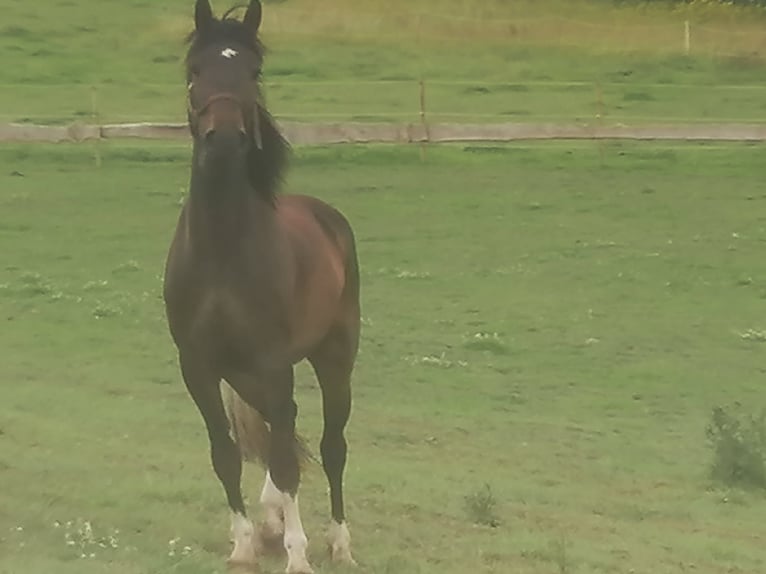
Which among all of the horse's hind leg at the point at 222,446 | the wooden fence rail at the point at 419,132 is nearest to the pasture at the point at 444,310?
the horse's hind leg at the point at 222,446

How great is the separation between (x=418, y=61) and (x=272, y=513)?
30.5m

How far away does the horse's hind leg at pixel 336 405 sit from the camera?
7344 mm

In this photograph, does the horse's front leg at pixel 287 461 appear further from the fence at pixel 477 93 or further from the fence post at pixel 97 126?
the fence at pixel 477 93

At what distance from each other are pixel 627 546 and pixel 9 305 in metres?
10.0

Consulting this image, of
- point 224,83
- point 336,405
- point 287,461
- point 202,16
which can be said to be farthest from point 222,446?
point 202,16

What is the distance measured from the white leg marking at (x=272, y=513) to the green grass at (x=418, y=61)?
22.0m

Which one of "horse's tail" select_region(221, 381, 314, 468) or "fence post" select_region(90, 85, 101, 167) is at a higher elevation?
"horse's tail" select_region(221, 381, 314, 468)

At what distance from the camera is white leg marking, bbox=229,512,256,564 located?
6.59 metres

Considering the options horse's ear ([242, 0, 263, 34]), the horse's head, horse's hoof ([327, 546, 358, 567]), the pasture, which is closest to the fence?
the pasture

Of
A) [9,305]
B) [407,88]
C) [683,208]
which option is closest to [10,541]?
[9,305]

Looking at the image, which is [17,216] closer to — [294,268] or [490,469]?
[490,469]

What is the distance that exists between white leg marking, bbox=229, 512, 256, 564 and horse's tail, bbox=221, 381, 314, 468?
0.47m

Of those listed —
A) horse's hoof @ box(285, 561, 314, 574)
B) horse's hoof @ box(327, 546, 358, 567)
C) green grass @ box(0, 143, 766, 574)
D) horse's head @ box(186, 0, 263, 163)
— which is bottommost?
green grass @ box(0, 143, 766, 574)

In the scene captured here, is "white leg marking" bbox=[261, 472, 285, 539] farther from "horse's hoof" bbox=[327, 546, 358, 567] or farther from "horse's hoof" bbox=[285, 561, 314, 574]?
"horse's hoof" bbox=[285, 561, 314, 574]
